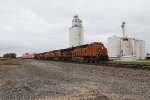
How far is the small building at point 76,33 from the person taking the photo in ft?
328

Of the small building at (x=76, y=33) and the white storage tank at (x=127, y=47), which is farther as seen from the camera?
the small building at (x=76, y=33)

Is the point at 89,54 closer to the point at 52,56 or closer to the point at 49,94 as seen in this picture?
the point at 49,94

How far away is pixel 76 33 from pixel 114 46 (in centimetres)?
1427

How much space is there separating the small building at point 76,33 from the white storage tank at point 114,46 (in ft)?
34.3

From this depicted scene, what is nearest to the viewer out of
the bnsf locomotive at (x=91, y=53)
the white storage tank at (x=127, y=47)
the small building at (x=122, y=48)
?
the bnsf locomotive at (x=91, y=53)

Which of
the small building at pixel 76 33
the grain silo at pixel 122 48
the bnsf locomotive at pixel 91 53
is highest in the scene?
the small building at pixel 76 33

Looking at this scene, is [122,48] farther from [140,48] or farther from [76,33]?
[76,33]

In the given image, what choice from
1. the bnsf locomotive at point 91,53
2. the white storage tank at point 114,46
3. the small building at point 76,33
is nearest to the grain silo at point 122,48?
the white storage tank at point 114,46

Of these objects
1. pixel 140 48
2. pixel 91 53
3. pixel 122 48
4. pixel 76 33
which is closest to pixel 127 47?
pixel 122 48

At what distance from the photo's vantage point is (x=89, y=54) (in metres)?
38.4

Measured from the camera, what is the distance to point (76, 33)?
329ft

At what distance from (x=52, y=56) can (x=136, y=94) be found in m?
58.1

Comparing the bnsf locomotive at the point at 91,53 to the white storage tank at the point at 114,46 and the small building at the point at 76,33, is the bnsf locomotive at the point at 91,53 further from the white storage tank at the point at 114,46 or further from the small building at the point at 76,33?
the small building at the point at 76,33

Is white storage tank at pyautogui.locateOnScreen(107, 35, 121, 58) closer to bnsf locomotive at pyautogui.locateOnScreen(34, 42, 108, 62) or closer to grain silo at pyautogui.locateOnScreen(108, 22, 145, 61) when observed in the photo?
grain silo at pyautogui.locateOnScreen(108, 22, 145, 61)
